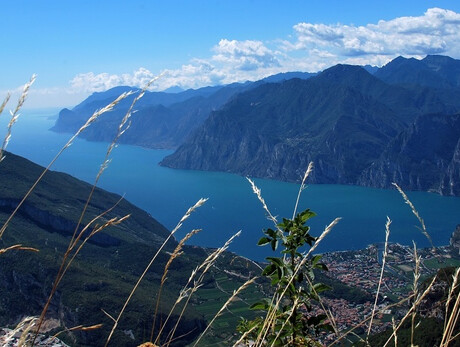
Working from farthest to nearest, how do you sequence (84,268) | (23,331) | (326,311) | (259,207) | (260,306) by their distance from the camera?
(259,207) → (84,268) → (260,306) → (326,311) → (23,331)

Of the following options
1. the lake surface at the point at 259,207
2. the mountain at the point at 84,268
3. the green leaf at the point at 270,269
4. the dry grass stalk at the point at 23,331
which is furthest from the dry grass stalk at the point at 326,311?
the lake surface at the point at 259,207

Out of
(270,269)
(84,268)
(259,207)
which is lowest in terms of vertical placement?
(259,207)

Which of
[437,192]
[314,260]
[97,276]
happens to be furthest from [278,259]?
[437,192]

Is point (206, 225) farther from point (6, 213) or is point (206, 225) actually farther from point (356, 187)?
point (356, 187)

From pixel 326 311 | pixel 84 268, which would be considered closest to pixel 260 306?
pixel 326 311

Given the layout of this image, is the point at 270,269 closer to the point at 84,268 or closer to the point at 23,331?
the point at 23,331

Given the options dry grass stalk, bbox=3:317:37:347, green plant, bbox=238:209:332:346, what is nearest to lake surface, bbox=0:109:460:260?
green plant, bbox=238:209:332:346
